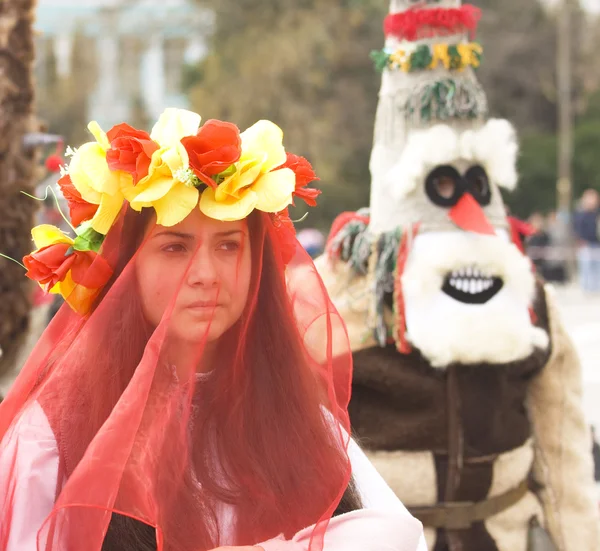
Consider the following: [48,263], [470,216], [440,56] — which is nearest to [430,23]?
[440,56]

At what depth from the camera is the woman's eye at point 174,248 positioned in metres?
1.51

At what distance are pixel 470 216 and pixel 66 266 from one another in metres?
1.55

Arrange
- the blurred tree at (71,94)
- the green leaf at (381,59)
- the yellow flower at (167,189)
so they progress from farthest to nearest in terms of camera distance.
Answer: the blurred tree at (71,94), the green leaf at (381,59), the yellow flower at (167,189)

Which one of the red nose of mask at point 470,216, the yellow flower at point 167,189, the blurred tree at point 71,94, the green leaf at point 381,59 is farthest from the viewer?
the blurred tree at point 71,94

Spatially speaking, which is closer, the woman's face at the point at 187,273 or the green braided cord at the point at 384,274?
the woman's face at the point at 187,273

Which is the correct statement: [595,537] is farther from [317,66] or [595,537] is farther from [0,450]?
[317,66]

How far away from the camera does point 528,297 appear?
281 cm

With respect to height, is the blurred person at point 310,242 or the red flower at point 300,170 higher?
the red flower at point 300,170

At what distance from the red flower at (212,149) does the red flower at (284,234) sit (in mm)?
175

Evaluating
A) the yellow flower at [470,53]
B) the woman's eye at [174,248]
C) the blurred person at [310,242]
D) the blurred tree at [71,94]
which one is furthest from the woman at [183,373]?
the blurred tree at [71,94]

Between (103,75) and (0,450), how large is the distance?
1181 inches

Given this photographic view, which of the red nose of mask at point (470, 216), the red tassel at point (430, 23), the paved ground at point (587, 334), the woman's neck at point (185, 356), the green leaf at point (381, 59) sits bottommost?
the paved ground at point (587, 334)

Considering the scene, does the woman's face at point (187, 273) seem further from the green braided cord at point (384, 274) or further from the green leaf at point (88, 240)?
the green braided cord at point (384, 274)

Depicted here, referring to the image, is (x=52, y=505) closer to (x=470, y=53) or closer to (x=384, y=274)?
(x=384, y=274)
